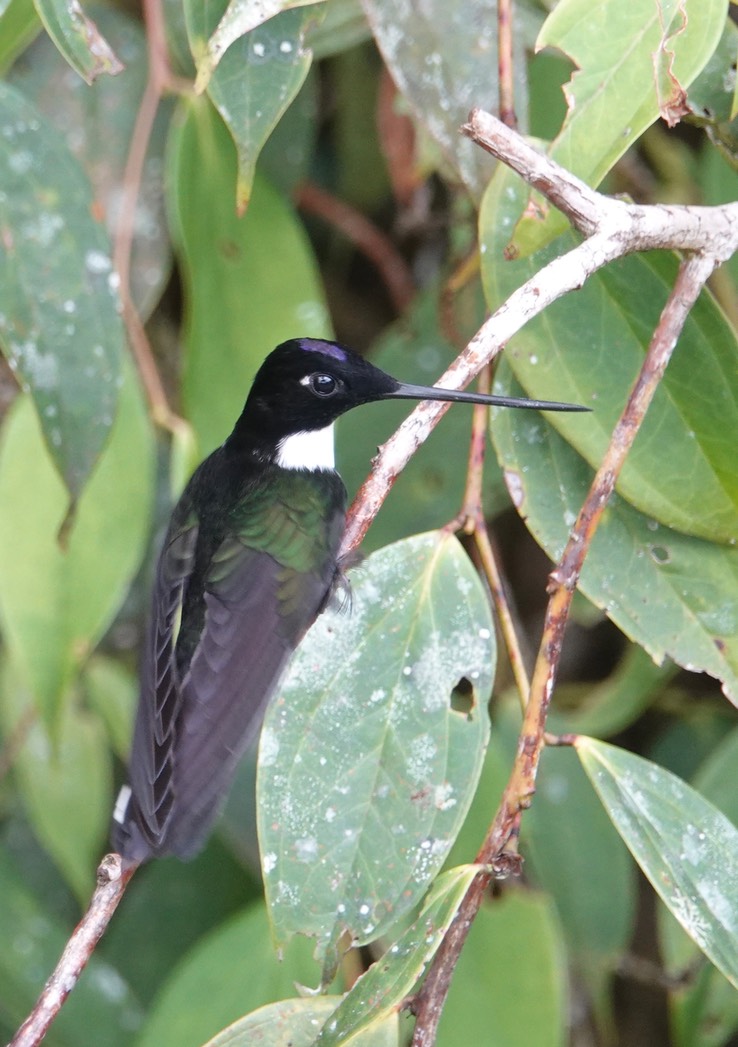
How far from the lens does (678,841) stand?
5.16 ft

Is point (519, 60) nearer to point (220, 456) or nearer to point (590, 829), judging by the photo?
point (220, 456)

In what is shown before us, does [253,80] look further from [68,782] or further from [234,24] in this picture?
[68,782]

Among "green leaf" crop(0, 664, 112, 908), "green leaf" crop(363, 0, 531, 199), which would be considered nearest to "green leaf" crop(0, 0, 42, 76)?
"green leaf" crop(363, 0, 531, 199)

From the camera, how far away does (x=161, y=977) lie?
2980mm

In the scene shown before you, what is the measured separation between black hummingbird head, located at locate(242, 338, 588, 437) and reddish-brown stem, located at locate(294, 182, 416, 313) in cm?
102

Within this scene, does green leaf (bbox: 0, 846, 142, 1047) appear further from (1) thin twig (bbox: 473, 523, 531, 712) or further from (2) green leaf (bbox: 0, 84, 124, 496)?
(1) thin twig (bbox: 473, 523, 531, 712)

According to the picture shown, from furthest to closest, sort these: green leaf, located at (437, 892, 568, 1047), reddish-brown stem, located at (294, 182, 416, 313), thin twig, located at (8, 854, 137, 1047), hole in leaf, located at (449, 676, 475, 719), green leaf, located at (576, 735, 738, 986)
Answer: reddish-brown stem, located at (294, 182, 416, 313)
hole in leaf, located at (449, 676, 475, 719)
green leaf, located at (437, 892, 568, 1047)
green leaf, located at (576, 735, 738, 986)
thin twig, located at (8, 854, 137, 1047)

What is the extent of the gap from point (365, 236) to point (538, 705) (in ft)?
6.58

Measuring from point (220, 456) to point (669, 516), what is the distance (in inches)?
36.5

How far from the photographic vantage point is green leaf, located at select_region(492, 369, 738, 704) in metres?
1.73

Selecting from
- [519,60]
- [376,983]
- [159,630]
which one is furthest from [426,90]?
[376,983]

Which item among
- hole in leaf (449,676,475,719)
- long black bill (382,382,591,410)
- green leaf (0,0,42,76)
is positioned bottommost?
hole in leaf (449,676,475,719)

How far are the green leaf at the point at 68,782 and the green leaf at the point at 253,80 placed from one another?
4.15 ft

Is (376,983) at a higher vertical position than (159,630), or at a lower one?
lower
